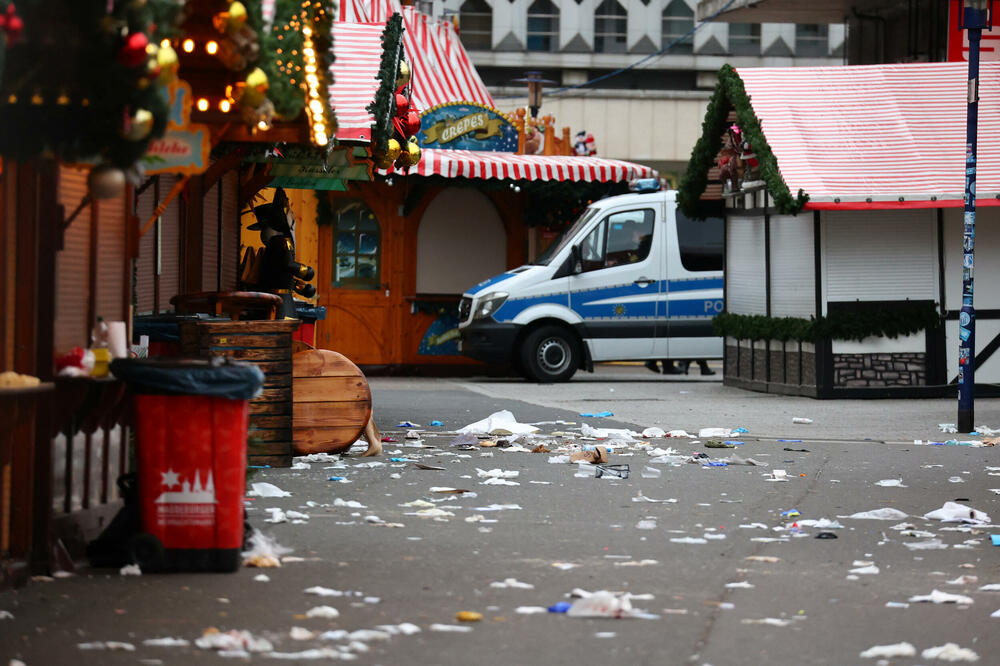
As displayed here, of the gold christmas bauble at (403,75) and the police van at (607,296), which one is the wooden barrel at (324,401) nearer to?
the gold christmas bauble at (403,75)

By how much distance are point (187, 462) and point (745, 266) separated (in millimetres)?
14022

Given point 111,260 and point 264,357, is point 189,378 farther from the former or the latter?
point 264,357

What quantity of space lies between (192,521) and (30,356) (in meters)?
0.96

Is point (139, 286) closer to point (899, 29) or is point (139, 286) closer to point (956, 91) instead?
point (956, 91)

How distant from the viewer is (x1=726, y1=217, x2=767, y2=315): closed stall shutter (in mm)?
19312

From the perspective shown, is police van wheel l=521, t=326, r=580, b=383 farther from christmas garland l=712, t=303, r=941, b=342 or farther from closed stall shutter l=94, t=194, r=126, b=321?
closed stall shutter l=94, t=194, r=126, b=321

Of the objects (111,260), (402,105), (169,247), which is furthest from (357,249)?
(111,260)

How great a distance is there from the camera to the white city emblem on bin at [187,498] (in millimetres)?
6547

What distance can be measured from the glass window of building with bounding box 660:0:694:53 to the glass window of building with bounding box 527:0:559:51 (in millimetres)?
3471

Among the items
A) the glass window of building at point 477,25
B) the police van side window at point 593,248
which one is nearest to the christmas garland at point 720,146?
the police van side window at point 593,248

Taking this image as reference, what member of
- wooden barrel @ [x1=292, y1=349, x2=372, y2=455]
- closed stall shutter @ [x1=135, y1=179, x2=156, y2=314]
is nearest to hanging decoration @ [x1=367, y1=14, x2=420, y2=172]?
closed stall shutter @ [x1=135, y1=179, x2=156, y2=314]

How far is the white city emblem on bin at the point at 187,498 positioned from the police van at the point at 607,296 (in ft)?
46.6

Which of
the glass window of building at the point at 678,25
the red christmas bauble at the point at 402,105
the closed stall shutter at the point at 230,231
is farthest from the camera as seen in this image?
the glass window of building at the point at 678,25

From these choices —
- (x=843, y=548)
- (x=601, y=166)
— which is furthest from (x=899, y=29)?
(x=843, y=548)
